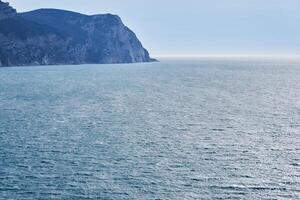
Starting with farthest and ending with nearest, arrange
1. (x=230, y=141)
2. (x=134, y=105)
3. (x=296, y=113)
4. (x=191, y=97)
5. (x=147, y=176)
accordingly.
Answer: (x=191, y=97)
(x=134, y=105)
(x=296, y=113)
(x=230, y=141)
(x=147, y=176)

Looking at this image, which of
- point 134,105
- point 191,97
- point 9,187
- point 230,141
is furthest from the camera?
point 191,97

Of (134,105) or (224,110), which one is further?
(134,105)

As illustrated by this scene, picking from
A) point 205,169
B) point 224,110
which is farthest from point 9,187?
point 224,110

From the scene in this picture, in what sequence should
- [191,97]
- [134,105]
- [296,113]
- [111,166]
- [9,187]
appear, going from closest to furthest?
[9,187]
[111,166]
[296,113]
[134,105]
[191,97]

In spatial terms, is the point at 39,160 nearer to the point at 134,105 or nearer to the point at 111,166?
the point at 111,166

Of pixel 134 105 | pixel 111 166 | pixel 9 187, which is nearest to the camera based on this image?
pixel 9 187

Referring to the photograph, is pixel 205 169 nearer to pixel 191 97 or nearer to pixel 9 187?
pixel 9 187

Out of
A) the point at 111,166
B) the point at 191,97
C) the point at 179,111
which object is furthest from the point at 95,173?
the point at 191,97

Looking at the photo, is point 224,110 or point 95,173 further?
point 224,110
